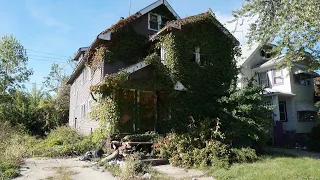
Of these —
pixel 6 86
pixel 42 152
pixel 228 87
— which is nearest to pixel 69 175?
pixel 42 152

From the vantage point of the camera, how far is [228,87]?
15188 mm

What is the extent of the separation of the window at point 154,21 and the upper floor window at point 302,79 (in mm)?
11861

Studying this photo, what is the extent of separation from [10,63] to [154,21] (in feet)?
85.0

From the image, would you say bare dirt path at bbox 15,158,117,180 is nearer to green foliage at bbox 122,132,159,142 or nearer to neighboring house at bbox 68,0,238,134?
green foliage at bbox 122,132,159,142

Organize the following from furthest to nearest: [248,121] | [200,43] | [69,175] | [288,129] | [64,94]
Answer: [64,94] → [288,129] → [200,43] → [248,121] → [69,175]

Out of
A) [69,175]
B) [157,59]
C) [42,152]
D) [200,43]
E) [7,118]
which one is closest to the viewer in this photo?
[69,175]

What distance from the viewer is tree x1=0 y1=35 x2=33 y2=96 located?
34.1 meters

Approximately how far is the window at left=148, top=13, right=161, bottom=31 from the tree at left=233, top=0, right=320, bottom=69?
8129mm

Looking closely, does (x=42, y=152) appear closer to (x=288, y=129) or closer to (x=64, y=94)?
(x=288, y=129)

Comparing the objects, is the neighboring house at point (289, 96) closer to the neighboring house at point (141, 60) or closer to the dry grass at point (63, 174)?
the neighboring house at point (141, 60)

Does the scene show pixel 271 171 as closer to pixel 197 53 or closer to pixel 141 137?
pixel 141 137

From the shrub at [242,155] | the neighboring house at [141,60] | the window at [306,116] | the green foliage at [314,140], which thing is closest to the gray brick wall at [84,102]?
the neighboring house at [141,60]

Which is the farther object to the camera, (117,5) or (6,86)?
(6,86)

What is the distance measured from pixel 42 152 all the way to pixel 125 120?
180 inches
